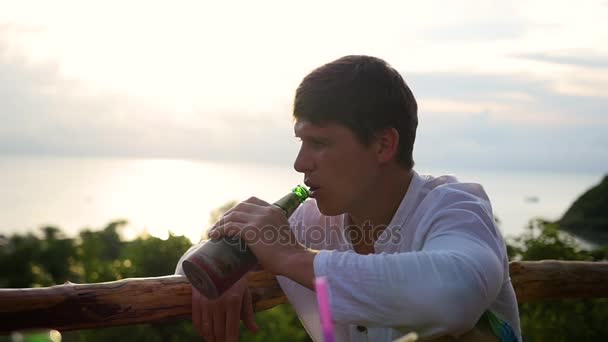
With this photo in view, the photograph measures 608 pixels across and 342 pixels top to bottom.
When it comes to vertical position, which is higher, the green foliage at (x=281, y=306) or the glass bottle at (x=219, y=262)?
the glass bottle at (x=219, y=262)

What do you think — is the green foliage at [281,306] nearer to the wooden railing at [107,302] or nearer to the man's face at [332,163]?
the wooden railing at [107,302]

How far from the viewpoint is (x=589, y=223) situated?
22.0ft

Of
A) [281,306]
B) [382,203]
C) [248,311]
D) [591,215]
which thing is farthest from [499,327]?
[591,215]

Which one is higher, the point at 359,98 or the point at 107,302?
the point at 359,98

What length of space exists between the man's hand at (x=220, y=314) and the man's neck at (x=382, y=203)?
1.53 ft

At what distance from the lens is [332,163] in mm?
1989

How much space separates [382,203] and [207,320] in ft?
2.15

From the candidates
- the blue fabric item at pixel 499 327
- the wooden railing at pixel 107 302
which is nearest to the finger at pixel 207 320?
the wooden railing at pixel 107 302

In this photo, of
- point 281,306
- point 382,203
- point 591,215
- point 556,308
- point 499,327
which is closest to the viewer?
point 499,327

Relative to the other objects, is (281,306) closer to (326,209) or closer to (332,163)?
(326,209)

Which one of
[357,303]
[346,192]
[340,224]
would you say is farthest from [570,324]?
[357,303]

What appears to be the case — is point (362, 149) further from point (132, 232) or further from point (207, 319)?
point (132, 232)

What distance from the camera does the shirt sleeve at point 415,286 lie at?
1.51 metres

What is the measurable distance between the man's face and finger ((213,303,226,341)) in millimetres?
427
